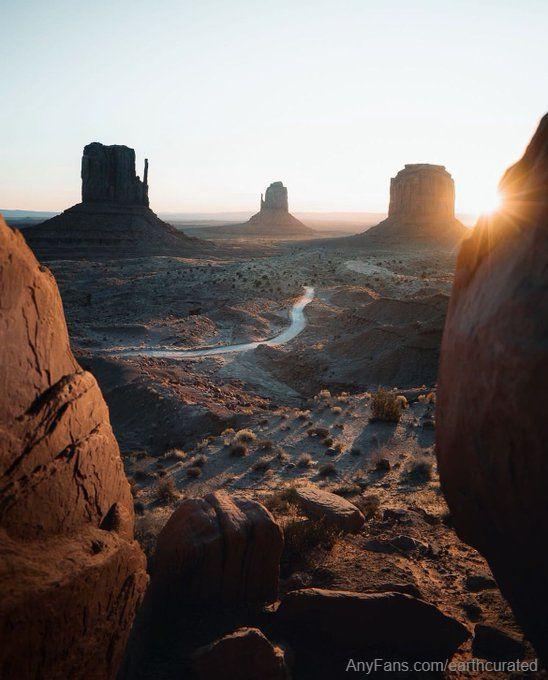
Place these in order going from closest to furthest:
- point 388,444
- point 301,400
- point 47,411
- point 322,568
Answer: point 47,411 → point 322,568 → point 388,444 → point 301,400

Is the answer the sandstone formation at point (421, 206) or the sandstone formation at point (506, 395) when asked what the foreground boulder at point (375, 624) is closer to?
the sandstone formation at point (506, 395)

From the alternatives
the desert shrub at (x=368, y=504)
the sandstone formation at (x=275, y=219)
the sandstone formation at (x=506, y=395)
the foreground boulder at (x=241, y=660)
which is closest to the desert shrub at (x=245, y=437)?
the desert shrub at (x=368, y=504)

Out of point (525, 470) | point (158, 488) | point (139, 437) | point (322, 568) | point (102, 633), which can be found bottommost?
point (139, 437)

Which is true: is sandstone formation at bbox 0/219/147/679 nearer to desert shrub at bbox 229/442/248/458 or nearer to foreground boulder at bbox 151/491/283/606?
foreground boulder at bbox 151/491/283/606

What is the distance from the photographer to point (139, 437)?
2200cm

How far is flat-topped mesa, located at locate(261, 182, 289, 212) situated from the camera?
180 metres

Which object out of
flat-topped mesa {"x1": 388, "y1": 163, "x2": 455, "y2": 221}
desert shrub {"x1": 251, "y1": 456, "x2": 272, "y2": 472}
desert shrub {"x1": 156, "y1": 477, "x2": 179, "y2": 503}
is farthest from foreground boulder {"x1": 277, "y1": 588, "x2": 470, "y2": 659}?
flat-topped mesa {"x1": 388, "y1": 163, "x2": 455, "y2": 221}

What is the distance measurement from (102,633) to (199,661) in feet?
4.45

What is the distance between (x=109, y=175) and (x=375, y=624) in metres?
97.0

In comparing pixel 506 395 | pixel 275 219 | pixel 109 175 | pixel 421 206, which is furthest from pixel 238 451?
pixel 275 219

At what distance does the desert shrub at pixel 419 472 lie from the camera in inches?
508

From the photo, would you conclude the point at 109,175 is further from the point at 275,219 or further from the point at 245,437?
the point at 275,219

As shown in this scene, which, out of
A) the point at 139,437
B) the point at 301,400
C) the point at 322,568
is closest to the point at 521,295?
the point at 322,568

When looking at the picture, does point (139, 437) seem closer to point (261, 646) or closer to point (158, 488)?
point (158, 488)
